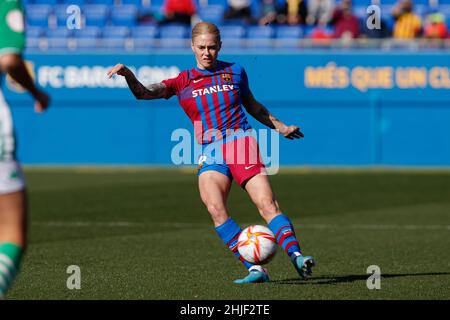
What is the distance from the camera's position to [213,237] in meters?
14.1

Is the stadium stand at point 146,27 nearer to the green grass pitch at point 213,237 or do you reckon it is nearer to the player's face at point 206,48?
the green grass pitch at point 213,237

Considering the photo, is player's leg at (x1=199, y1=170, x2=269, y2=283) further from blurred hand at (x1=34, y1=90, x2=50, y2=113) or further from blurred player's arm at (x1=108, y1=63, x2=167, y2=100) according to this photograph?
blurred hand at (x1=34, y1=90, x2=50, y2=113)

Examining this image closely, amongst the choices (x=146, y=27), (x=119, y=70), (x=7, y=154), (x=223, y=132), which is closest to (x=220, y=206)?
(x=223, y=132)

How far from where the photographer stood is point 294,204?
1839 cm

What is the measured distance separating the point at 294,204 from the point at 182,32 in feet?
34.0

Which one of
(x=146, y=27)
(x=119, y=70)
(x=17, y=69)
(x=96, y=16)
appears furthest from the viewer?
(x=96, y=16)

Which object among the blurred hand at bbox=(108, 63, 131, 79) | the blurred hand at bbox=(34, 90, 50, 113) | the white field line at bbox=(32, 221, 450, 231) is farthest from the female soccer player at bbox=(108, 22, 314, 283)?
the white field line at bbox=(32, 221, 450, 231)

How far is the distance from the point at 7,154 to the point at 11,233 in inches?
17.9

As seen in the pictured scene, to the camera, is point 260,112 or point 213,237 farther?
point 213,237

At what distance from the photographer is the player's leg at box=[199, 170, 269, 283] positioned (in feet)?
31.4

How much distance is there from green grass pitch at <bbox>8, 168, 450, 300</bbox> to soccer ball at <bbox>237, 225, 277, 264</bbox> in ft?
0.84

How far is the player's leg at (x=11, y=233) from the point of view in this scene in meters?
6.27

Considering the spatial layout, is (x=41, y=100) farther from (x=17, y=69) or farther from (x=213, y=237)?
(x=213, y=237)

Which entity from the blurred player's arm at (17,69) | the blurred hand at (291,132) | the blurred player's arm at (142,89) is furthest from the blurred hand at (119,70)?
the blurred player's arm at (17,69)
